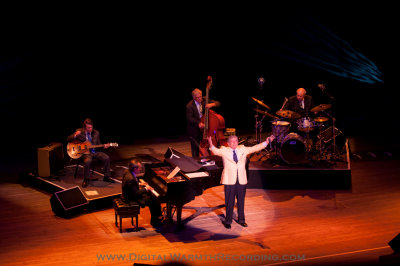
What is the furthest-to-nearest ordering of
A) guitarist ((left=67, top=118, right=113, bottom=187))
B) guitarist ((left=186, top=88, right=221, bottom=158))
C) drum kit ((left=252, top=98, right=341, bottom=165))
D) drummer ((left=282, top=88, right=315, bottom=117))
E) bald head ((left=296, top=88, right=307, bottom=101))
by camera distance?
drummer ((left=282, top=88, right=315, bottom=117)) < bald head ((left=296, top=88, right=307, bottom=101)) < guitarist ((left=186, top=88, right=221, bottom=158)) < drum kit ((left=252, top=98, right=341, bottom=165)) < guitarist ((left=67, top=118, right=113, bottom=187))

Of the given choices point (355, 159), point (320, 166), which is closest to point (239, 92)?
point (355, 159)

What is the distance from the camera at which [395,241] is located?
5965 mm

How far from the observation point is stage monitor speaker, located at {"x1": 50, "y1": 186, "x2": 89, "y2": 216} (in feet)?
23.7

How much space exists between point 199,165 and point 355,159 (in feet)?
15.4

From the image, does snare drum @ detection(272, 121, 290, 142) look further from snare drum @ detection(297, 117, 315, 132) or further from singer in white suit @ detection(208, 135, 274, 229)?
singer in white suit @ detection(208, 135, 274, 229)

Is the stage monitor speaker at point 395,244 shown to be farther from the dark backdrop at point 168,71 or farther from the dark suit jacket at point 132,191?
the dark backdrop at point 168,71

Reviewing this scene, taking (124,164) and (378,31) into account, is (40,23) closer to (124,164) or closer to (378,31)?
(124,164)

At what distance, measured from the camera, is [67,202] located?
7297 mm

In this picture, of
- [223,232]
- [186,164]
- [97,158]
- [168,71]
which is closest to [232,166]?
[186,164]

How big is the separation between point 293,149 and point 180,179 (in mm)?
2885

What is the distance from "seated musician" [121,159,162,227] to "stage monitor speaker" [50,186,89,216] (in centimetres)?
105

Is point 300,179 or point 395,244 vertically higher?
point 300,179

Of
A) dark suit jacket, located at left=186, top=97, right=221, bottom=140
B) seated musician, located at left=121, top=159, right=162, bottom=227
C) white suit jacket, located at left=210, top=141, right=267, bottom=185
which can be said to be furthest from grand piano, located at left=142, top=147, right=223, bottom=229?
dark suit jacket, located at left=186, top=97, right=221, bottom=140

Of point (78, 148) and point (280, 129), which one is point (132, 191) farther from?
point (280, 129)
